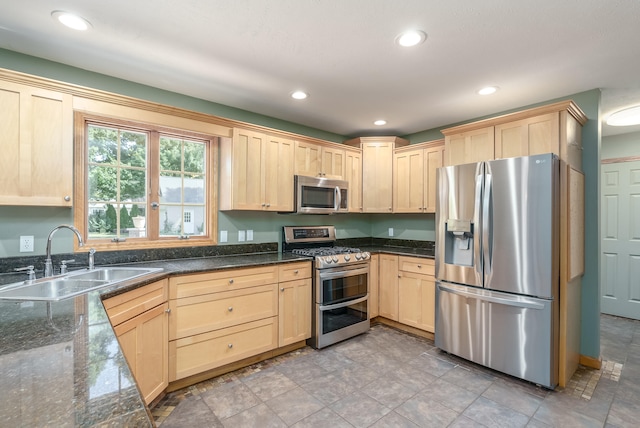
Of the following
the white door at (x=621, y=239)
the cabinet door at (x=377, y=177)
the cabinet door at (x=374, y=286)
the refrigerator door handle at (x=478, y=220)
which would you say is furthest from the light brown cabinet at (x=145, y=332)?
the white door at (x=621, y=239)

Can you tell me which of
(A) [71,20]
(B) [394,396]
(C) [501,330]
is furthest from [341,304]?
(A) [71,20]

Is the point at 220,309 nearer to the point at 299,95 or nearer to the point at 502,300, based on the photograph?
the point at 299,95

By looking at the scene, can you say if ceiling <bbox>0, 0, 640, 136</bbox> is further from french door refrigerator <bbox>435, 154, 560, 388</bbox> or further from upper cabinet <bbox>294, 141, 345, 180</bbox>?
french door refrigerator <bbox>435, 154, 560, 388</bbox>

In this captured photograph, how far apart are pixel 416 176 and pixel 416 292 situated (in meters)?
1.41

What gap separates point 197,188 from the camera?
10.3ft

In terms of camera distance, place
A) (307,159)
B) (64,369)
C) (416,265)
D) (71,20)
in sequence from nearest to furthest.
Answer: (64,369)
(71,20)
(416,265)
(307,159)

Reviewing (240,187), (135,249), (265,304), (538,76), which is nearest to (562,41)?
(538,76)

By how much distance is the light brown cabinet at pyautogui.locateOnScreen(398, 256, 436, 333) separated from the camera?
331 cm

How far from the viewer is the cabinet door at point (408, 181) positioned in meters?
3.79

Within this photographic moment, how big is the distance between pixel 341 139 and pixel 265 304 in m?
2.60

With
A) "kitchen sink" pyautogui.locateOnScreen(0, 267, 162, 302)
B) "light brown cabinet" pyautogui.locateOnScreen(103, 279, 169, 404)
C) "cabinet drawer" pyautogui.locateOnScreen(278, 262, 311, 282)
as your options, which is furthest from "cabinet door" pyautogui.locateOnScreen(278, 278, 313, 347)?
"kitchen sink" pyautogui.locateOnScreen(0, 267, 162, 302)

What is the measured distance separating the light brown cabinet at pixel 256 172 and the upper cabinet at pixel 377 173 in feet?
3.75

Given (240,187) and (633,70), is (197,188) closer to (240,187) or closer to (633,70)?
(240,187)

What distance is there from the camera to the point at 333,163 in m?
3.80
